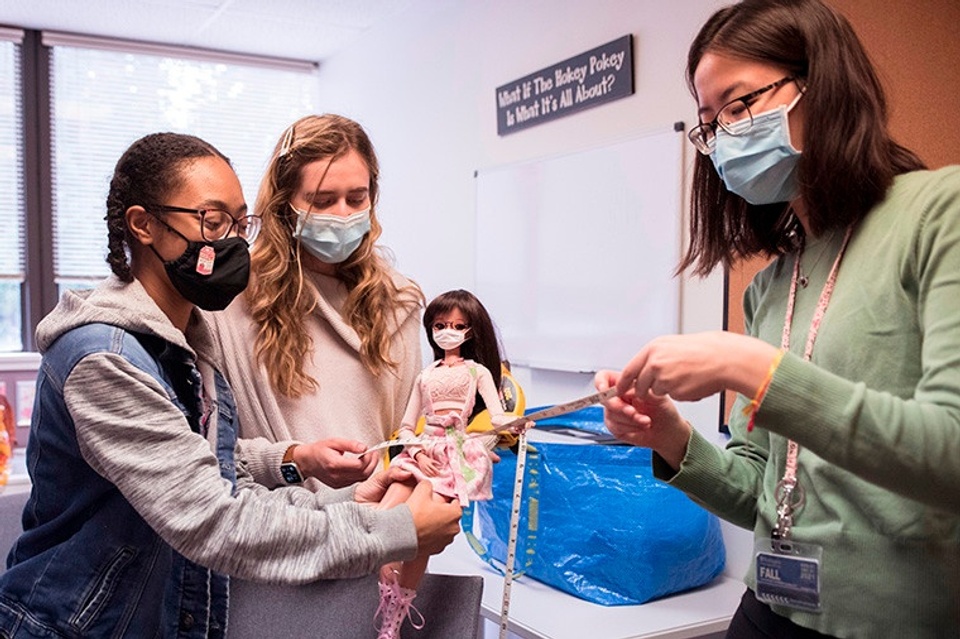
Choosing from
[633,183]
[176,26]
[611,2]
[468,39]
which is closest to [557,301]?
[633,183]

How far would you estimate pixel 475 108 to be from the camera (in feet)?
14.5

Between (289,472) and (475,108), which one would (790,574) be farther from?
(475,108)

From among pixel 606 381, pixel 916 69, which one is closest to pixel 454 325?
pixel 606 381

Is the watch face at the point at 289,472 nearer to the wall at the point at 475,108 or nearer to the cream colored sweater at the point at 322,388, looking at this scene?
the cream colored sweater at the point at 322,388

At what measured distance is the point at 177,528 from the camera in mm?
1228

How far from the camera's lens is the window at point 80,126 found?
217 inches

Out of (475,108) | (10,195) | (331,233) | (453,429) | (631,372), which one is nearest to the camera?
(631,372)

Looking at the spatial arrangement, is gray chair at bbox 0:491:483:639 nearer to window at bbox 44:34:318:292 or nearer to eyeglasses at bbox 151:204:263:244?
eyeglasses at bbox 151:204:263:244

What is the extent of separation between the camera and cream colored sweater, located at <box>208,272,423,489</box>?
1.71 meters

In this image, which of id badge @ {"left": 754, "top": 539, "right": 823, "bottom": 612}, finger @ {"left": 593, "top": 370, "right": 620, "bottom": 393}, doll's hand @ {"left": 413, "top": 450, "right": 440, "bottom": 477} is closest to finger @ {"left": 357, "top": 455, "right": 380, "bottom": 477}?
doll's hand @ {"left": 413, "top": 450, "right": 440, "bottom": 477}

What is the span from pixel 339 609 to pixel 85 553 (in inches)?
17.4

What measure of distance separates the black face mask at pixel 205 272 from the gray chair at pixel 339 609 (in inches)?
18.8

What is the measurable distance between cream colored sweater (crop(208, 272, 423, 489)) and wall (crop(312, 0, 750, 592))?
1.42m

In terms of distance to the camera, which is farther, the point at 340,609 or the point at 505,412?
the point at 505,412
